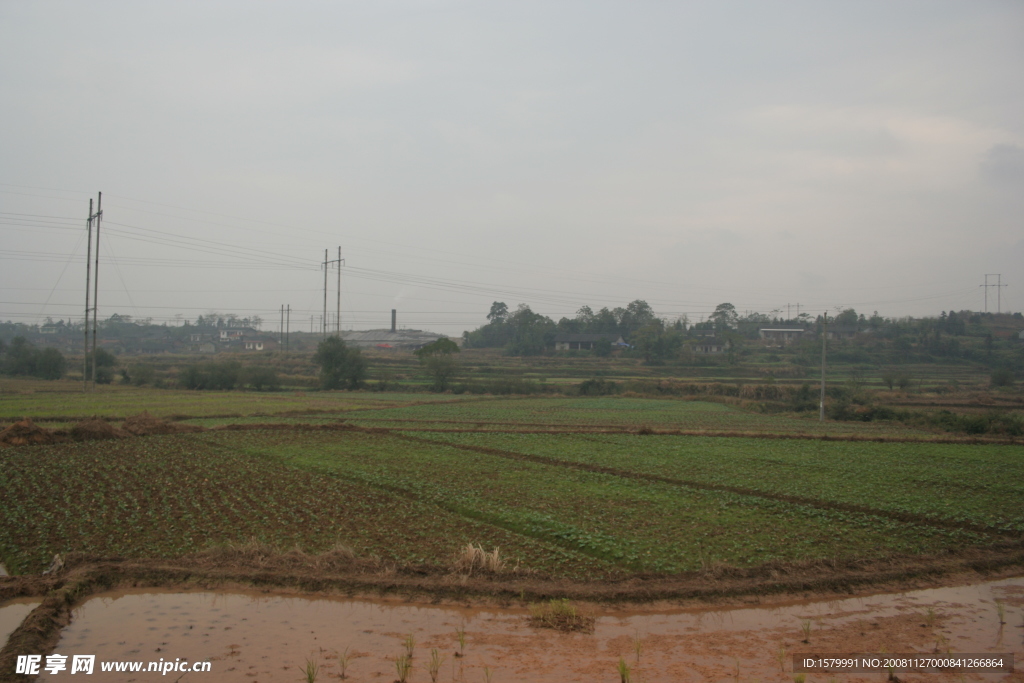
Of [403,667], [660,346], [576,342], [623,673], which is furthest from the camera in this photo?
[576,342]

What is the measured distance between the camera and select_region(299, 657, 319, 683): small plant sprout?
664 cm

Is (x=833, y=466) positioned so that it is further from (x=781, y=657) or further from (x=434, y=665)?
(x=434, y=665)

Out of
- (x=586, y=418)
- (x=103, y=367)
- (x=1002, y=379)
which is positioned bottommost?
(x=586, y=418)

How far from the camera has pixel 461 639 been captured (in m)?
7.75

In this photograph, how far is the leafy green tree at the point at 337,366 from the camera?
63344mm

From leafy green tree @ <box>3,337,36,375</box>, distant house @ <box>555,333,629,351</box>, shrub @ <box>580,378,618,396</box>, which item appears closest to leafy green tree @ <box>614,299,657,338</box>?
distant house @ <box>555,333,629,351</box>

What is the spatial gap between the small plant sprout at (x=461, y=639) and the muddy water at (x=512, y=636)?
0.24ft


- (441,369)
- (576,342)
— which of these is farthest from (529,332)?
(441,369)

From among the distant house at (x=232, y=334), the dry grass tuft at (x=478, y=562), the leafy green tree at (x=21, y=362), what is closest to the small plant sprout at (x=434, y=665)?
the dry grass tuft at (x=478, y=562)

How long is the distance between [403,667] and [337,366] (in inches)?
2332

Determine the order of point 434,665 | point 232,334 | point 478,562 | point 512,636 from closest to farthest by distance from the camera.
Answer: point 434,665
point 512,636
point 478,562
point 232,334

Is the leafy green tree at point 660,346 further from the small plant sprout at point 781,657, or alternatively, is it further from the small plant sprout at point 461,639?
the small plant sprout at point 461,639

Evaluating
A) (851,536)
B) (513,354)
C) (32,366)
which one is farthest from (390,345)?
(851,536)

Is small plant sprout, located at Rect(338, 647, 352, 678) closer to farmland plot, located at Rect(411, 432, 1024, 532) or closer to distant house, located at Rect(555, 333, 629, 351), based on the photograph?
farmland plot, located at Rect(411, 432, 1024, 532)
